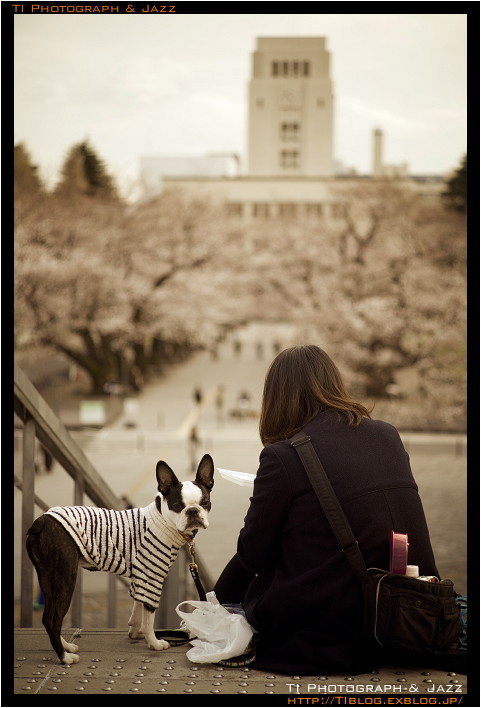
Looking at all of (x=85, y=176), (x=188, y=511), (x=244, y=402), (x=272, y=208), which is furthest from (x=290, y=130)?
(x=188, y=511)

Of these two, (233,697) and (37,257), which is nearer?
(233,697)

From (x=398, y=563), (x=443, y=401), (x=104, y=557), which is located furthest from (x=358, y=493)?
(x=443, y=401)

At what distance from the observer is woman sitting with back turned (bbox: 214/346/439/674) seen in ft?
10.9

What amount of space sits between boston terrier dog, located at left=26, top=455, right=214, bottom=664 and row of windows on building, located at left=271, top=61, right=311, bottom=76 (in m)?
95.8

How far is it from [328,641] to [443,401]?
92.4 feet

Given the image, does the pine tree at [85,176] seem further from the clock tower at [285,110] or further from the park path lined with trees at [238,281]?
the clock tower at [285,110]

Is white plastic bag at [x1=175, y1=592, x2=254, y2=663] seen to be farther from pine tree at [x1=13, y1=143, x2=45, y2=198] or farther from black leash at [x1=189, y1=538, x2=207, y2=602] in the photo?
pine tree at [x1=13, y1=143, x2=45, y2=198]

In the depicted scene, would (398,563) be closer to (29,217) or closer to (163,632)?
(163,632)

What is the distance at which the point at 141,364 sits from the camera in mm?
40594

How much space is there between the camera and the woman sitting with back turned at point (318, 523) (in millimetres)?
3312

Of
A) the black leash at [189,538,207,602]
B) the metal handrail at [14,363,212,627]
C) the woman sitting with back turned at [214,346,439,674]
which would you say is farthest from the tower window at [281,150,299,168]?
the woman sitting with back turned at [214,346,439,674]

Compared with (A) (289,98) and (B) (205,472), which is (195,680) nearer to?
(B) (205,472)

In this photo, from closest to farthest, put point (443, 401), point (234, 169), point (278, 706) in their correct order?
point (278, 706) < point (443, 401) < point (234, 169)

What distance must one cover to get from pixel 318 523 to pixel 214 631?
658 mm
